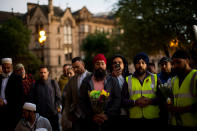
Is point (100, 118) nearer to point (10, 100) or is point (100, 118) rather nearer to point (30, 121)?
point (30, 121)

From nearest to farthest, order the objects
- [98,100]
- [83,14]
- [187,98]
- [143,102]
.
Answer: [187,98] → [98,100] → [143,102] → [83,14]

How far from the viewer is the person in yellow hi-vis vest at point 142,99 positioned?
186 inches

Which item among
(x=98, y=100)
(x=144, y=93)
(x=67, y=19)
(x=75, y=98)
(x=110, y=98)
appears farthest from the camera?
(x=67, y=19)

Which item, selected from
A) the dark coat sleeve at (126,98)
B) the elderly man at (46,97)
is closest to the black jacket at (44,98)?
the elderly man at (46,97)

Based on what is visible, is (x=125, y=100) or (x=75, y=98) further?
(x=75, y=98)

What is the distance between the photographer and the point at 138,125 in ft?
15.5

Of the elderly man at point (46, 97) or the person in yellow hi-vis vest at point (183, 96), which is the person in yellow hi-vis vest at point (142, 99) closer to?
the person in yellow hi-vis vest at point (183, 96)

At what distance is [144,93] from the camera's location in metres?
4.82

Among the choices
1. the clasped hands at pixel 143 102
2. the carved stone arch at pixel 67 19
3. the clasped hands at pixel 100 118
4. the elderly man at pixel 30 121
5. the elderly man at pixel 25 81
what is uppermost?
the carved stone arch at pixel 67 19

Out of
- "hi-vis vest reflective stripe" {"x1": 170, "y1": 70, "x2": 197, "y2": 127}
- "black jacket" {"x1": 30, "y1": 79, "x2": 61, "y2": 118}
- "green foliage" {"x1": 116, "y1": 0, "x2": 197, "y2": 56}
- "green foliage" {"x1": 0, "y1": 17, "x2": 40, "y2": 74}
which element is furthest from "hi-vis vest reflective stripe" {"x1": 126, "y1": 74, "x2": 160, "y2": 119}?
"green foliage" {"x1": 0, "y1": 17, "x2": 40, "y2": 74}

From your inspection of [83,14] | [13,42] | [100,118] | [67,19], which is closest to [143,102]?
[100,118]

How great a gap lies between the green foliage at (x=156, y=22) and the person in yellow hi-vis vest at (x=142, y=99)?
1247 centimetres

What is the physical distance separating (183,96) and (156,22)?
16382 millimetres

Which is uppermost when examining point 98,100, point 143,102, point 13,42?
point 13,42
